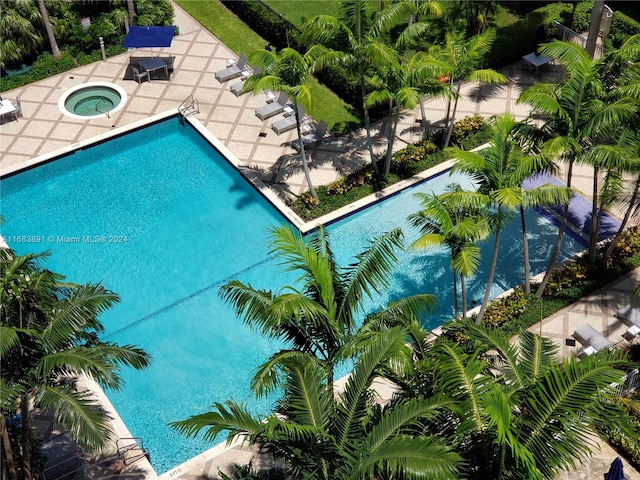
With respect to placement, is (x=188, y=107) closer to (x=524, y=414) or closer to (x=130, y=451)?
(x=130, y=451)

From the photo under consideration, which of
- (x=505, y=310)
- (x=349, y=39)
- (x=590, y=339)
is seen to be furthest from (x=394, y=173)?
(x=590, y=339)

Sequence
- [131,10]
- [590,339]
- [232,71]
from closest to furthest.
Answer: [590,339]
[232,71]
[131,10]

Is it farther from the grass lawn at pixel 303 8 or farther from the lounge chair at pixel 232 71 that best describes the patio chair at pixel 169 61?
the grass lawn at pixel 303 8

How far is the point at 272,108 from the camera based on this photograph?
2634 cm

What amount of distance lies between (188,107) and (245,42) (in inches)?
184

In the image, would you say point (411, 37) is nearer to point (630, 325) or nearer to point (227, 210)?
point (227, 210)

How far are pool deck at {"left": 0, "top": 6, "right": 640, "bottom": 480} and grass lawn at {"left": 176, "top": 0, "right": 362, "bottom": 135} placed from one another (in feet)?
1.72

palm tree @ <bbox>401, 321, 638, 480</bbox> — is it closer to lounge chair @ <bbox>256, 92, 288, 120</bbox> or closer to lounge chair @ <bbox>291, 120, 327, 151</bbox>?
lounge chair @ <bbox>291, 120, 327, 151</bbox>

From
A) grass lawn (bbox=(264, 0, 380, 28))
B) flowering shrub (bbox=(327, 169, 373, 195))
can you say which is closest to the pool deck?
flowering shrub (bbox=(327, 169, 373, 195))

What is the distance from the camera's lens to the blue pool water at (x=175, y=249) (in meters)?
19.1

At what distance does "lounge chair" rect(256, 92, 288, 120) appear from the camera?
85.9 feet

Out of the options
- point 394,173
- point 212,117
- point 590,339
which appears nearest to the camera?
point 590,339

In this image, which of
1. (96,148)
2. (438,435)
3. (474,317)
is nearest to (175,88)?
(96,148)

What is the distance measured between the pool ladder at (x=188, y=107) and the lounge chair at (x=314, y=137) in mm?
3915
